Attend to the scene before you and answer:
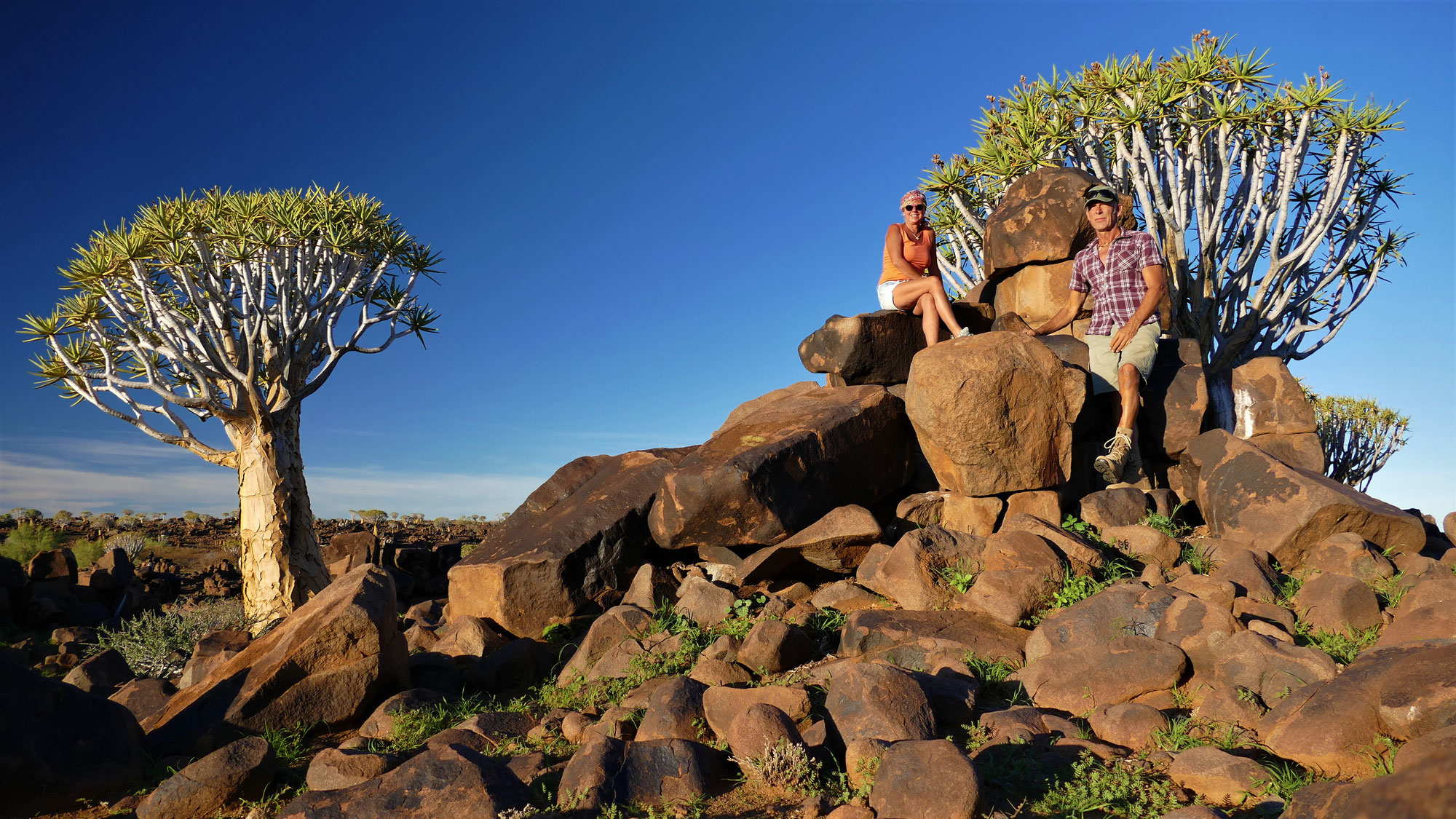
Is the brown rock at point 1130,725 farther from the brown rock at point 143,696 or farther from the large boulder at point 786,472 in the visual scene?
the brown rock at point 143,696

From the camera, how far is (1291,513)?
7.13 metres

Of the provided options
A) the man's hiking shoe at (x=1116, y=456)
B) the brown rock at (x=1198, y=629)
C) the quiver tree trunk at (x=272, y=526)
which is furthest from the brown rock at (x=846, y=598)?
the quiver tree trunk at (x=272, y=526)

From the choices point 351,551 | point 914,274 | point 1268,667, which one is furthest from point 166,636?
point 1268,667

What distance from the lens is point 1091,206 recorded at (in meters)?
9.12

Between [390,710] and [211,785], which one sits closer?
[211,785]

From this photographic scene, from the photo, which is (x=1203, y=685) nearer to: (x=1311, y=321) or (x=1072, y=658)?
(x=1072, y=658)

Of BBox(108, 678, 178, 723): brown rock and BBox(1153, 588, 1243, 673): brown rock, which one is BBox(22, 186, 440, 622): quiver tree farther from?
BBox(1153, 588, 1243, 673): brown rock

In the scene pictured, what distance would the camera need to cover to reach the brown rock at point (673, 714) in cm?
504

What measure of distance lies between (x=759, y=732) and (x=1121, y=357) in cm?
611

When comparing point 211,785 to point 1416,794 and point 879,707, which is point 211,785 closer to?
point 879,707

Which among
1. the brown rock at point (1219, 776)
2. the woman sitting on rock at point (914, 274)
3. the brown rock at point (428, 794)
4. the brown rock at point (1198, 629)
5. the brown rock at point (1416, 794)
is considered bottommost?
the brown rock at point (428, 794)

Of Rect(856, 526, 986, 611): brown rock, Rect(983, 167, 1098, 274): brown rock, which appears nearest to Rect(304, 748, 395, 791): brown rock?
Rect(856, 526, 986, 611): brown rock

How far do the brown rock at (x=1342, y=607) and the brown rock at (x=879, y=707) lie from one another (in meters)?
3.10

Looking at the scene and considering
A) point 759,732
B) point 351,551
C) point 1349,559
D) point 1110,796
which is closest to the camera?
point 1110,796
